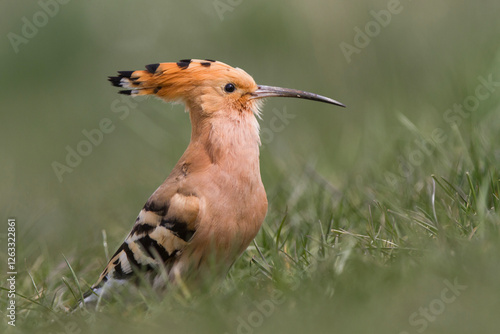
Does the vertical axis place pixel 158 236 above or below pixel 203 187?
below

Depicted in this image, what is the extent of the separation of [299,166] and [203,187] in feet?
3.97

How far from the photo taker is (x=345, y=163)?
4.11 meters

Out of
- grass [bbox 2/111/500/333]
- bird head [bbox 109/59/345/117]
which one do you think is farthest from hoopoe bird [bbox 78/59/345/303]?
grass [bbox 2/111/500/333]

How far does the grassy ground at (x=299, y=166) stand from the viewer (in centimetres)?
255

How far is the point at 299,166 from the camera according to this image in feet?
13.3

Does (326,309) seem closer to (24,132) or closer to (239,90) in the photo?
(239,90)

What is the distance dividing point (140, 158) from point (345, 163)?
2.03 metres

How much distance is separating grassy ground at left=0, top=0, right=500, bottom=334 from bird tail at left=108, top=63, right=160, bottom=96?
806 millimetres

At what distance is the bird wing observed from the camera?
2916mm

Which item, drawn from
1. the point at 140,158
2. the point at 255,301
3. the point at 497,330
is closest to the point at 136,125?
the point at 140,158

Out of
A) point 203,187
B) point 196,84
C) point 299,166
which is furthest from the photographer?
point 299,166

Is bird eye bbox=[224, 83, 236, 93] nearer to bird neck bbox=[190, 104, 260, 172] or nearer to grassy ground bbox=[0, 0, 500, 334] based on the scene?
bird neck bbox=[190, 104, 260, 172]

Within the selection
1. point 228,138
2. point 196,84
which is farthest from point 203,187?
point 196,84

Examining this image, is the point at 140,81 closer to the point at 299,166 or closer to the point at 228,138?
the point at 228,138
